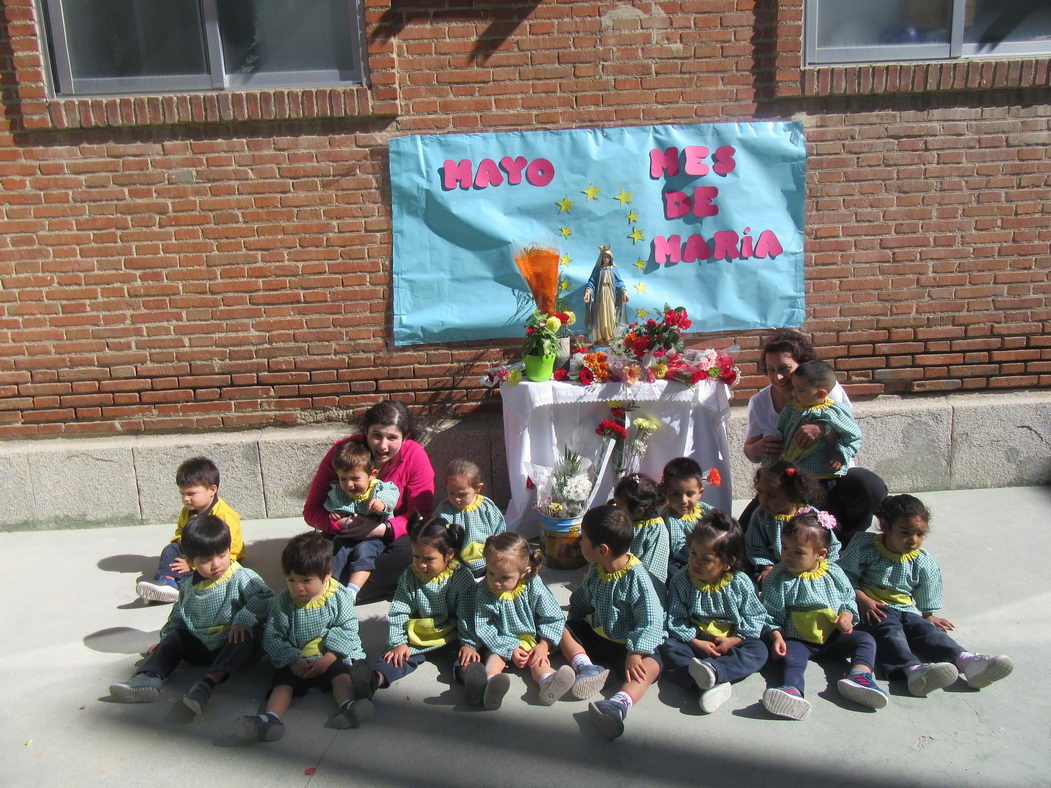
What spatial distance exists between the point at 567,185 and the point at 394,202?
1.05 meters

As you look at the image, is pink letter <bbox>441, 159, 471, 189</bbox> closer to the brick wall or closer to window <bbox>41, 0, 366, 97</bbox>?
the brick wall

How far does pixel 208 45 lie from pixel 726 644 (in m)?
4.38

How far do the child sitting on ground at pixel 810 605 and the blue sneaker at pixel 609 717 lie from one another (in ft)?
2.32

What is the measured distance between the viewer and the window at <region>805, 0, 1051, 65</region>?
516 centimetres

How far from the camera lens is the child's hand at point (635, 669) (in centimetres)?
322

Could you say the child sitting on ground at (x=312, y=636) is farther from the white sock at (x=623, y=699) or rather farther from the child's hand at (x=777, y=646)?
the child's hand at (x=777, y=646)

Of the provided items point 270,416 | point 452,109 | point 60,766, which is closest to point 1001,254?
A: point 452,109

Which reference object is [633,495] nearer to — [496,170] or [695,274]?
[695,274]

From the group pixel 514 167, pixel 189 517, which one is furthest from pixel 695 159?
pixel 189 517

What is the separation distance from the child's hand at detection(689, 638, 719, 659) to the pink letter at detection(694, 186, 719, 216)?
282 cm

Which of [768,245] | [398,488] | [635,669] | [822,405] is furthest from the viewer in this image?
[768,245]

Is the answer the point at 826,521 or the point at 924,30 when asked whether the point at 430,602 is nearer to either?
the point at 826,521

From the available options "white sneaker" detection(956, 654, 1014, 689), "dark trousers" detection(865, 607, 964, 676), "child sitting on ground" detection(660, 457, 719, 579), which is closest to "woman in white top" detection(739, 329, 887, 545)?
"child sitting on ground" detection(660, 457, 719, 579)

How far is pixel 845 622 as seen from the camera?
333cm
